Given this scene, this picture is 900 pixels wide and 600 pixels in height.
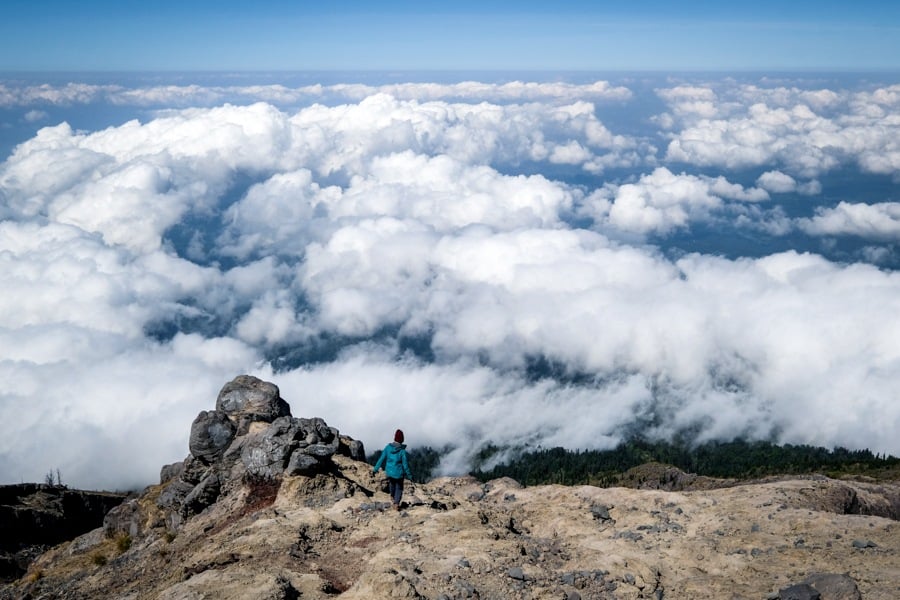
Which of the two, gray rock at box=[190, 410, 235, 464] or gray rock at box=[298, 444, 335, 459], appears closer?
gray rock at box=[298, 444, 335, 459]

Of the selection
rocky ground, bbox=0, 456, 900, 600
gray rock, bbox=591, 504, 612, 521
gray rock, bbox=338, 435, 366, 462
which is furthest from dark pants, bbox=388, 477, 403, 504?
gray rock, bbox=591, 504, 612, 521

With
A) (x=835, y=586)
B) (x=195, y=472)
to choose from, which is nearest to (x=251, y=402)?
(x=195, y=472)

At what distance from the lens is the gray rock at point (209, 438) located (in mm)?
41594

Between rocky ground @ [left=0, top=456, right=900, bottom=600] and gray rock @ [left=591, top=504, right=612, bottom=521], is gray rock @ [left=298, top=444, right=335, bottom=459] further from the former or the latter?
gray rock @ [left=591, top=504, right=612, bottom=521]

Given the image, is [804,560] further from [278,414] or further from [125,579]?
[278,414]

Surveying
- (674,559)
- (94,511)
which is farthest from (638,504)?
(94,511)

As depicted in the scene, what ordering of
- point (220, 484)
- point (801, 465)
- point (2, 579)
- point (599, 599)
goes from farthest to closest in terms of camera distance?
point (801, 465) < point (2, 579) < point (220, 484) < point (599, 599)

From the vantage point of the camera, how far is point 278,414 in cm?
4594

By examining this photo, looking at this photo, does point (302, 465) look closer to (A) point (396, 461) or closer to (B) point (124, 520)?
(A) point (396, 461)

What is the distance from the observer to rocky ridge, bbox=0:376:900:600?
21.6 meters

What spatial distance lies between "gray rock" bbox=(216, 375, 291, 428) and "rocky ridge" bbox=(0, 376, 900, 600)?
7.89ft

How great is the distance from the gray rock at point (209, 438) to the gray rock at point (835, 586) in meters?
35.1

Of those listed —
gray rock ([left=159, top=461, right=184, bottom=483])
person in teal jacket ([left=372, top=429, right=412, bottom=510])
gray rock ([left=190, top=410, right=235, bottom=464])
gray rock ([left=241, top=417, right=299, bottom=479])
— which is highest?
person in teal jacket ([left=372, top=429, right=412, bottom=510])

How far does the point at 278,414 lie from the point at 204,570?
21.9 metres
